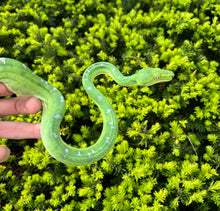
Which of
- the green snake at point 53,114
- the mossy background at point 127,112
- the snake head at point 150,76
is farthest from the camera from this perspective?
the snake head at point 150,76

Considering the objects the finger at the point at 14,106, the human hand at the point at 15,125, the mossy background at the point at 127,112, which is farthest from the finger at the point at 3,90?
the mossy background at the point at 127,112

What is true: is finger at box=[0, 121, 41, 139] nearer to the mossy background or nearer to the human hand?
the human hand

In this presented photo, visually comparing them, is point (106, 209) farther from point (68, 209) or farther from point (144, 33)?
point (144, 33)

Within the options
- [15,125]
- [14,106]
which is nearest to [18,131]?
[15,125]

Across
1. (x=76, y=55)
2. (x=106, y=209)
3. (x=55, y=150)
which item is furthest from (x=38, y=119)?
(x=106, y=209)

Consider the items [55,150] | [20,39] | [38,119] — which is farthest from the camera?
[20,39]

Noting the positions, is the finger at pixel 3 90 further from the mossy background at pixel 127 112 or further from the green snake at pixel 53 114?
the mossy background at pixel 127 112

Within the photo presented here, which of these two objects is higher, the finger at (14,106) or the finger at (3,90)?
the finger at (3,90)

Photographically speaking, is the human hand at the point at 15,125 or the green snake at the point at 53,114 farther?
the human hand at the point at 15,125

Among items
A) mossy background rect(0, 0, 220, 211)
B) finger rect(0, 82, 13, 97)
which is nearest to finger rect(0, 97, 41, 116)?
finger rect(0, 82, 13, 97)
